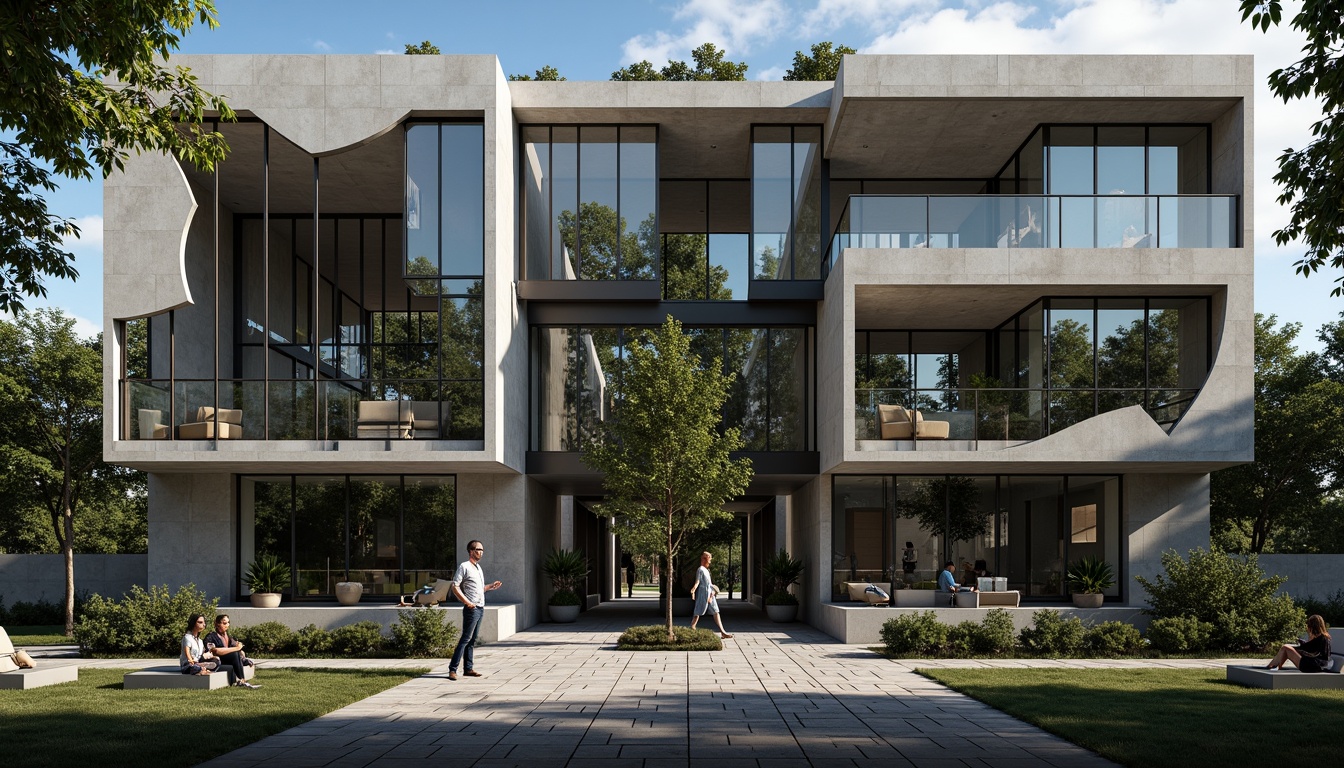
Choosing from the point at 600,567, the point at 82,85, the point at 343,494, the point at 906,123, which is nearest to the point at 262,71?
the point at 343,494

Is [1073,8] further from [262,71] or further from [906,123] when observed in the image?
[262,71]

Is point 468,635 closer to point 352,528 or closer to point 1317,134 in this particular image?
point 352,528

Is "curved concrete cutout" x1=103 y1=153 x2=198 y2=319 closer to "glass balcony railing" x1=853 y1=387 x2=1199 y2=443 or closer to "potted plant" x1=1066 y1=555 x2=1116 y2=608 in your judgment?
"glass balcony railing" x1=853 y1=387 x2=1199 y2=443

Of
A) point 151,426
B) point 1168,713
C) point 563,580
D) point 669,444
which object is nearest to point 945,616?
point 669,444

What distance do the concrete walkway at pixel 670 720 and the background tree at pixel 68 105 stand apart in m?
5.80

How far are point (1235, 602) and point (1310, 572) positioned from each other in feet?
28.6

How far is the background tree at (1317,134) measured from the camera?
29.7 ft

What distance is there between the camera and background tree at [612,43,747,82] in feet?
130

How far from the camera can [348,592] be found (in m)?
21.0

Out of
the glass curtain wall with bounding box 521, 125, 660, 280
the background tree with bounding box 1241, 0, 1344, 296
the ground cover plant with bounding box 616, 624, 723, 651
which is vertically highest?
the glass curtain wall with bounding box 521, 125, 660, 280

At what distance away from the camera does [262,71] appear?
20.7 m

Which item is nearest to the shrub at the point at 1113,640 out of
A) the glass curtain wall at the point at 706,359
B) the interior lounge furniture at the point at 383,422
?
the glass curtain wall at the point at 706,359

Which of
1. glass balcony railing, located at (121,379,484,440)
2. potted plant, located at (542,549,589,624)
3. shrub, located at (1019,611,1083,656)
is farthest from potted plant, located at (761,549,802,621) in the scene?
glass balcony railing, located at (121,379,484,440)

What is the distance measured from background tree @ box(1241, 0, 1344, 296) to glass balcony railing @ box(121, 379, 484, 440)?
14352mm
